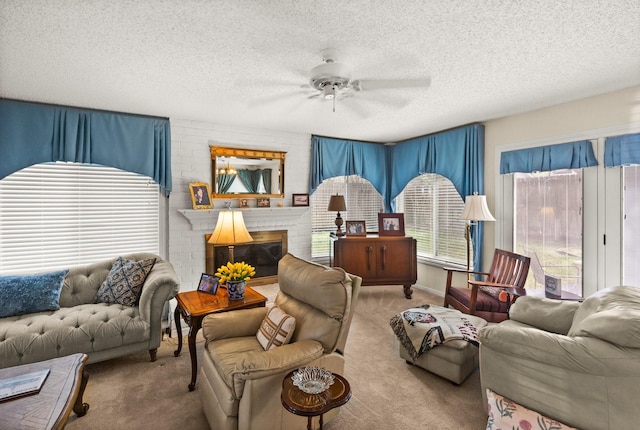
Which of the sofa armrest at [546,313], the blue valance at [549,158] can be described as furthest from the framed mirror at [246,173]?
the sofa armrest at [546,313]

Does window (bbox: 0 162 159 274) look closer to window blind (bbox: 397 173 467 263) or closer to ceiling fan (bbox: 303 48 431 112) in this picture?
ceiling fan (bbox: 303 48 431 112)

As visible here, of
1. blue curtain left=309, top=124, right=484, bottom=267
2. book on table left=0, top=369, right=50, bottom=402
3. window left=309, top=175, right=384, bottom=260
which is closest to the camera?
book on table left=0, top=369, right=50, bottom=402

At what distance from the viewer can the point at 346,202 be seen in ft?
18.1

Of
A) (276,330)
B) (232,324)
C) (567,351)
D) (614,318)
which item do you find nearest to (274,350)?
(276,330)

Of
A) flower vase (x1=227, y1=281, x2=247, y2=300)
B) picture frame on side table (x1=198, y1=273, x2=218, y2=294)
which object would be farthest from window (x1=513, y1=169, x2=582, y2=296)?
picture frame on side table (x1=198, y1=273, x2=218, y2=294)

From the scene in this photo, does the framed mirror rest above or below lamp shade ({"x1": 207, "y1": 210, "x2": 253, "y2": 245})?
above

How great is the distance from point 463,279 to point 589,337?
9.57ft

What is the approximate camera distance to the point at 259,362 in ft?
5.32

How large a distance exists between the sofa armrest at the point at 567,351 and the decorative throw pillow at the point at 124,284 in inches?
116

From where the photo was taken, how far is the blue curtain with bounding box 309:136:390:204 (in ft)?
16.3

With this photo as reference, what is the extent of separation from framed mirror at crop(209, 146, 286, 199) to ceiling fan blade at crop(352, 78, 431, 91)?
6.92ft

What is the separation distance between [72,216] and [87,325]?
5.38 ft

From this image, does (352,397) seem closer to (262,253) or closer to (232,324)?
(232,324)

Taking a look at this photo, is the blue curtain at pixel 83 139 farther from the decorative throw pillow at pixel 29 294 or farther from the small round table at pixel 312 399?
the small round table at pixel 312 399
